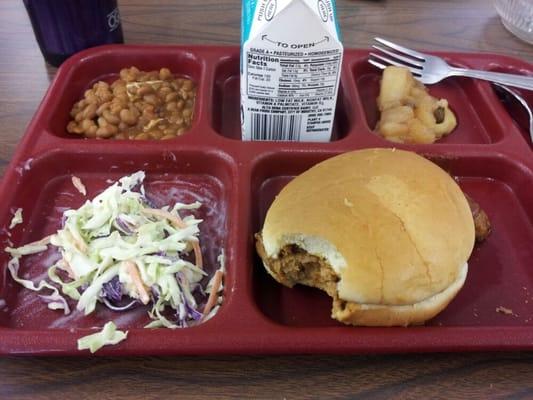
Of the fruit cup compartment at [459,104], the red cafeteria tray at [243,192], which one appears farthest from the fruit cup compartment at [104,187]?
the fruit cup compartment at [459,104]

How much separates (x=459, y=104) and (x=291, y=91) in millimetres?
630

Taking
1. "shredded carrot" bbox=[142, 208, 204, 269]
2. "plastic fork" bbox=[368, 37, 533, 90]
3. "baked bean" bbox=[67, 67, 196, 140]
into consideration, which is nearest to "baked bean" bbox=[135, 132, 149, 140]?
"baked bean" bbox=[67, 67, 196, 140]

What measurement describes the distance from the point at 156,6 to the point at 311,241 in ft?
4.34

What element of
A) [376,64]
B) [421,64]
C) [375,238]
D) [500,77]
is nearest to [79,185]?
[375,238]

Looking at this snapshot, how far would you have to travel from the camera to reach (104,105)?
132cm

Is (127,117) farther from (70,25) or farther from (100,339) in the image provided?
(100,339)

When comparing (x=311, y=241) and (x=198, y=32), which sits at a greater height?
(x=311, y=241)

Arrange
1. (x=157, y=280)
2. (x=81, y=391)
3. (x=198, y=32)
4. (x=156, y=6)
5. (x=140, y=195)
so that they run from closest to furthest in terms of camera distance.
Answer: (x=81, y=391)
(x=157, y=280)
(x=140, y=195)
(x=198, y=32)
(x=156, y=6)

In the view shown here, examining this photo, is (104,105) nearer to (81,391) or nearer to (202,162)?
(202,162)

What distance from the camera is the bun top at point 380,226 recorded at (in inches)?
32.4

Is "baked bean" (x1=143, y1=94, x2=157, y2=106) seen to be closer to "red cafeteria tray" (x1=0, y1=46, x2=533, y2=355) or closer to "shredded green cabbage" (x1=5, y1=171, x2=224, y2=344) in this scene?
"red cafeteria tray" (x1=0, y1=46, x2=533, y2=355)

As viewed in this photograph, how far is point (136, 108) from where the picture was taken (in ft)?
4.42

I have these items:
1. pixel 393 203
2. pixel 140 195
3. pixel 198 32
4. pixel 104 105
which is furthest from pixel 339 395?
pixel 198 32

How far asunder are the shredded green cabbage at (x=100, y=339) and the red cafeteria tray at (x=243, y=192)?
0.01 m
